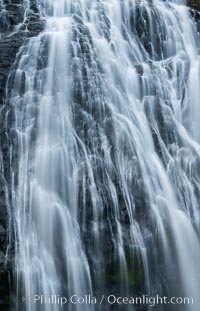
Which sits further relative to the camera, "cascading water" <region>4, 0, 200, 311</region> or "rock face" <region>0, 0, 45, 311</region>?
"cascading water" <region>4, 0, 200, 311</region>

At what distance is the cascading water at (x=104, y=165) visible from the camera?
8.62 meters

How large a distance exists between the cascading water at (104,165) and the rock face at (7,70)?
19cm

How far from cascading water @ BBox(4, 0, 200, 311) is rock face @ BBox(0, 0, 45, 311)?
7.5 inches

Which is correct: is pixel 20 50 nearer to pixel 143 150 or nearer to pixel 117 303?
pixel 143 150

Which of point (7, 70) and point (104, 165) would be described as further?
point (7, 70)

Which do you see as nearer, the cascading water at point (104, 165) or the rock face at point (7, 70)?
the rock face at point (7, 70)

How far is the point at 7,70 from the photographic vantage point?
1128 centimetres

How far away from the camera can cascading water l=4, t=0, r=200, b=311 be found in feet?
28.3

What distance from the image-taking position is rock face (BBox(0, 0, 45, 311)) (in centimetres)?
827

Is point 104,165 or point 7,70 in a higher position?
point 7,70

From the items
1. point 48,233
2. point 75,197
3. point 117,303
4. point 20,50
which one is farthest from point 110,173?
point 20,50

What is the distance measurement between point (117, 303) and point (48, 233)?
1957 millimetres

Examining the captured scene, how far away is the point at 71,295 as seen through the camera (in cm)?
824

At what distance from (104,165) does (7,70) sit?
3.84 meters
